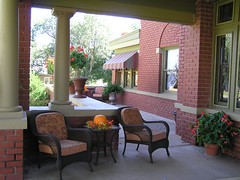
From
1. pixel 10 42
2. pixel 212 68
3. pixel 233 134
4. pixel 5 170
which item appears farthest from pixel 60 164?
pixel 212 68

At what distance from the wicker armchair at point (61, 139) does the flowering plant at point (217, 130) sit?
2.37 metres

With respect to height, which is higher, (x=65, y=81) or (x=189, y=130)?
(x=65, y=81)

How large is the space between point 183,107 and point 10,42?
4114mm

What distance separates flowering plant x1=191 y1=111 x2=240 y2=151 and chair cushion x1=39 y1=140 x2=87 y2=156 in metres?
2.47

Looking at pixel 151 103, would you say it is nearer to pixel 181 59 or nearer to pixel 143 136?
pixel 181 59

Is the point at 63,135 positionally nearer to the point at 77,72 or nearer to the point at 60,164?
the point at 60,164

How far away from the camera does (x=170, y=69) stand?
33.6 ft

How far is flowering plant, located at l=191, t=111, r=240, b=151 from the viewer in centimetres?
525

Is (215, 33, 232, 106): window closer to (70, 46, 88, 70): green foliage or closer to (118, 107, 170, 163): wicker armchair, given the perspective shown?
(118, 107, 170, 163): wicker armchair

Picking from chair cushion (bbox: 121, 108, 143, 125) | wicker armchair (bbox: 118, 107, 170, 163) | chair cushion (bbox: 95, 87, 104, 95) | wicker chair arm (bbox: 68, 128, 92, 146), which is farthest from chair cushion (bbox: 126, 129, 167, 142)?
chair cushion (bbox: 95, 87, 104, 95)

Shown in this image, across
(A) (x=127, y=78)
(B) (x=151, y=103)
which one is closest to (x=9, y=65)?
(B) (x=151, y=103)

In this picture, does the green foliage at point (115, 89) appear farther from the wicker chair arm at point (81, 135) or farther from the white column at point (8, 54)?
the white column at point (8, 54)

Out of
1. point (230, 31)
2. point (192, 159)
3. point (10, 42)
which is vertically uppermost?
point (230, 31)

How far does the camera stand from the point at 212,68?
6.13 m
